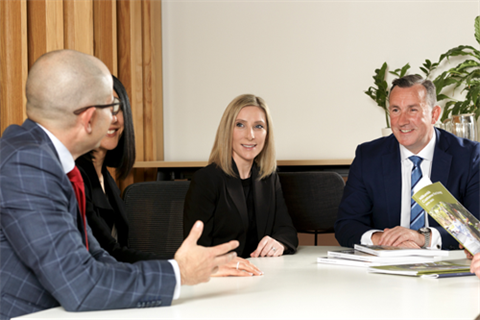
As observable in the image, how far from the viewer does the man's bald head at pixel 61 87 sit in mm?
1137

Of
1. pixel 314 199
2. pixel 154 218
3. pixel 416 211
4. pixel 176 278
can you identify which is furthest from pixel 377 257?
pixel 154 218

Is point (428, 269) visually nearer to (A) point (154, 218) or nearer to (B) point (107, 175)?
(B) point (107, 175)

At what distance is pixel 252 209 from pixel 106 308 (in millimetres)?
1589

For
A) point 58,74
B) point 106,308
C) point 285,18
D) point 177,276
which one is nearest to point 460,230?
point 177,276

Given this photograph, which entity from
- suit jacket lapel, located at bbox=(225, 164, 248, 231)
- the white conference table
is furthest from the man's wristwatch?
suit jacket lapel, located at bbox=(225, 164, 248, 231)

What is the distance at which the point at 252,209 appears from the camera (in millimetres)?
2637

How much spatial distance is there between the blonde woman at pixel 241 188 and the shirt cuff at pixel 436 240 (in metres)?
0.63

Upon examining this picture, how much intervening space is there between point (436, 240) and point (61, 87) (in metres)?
1.64

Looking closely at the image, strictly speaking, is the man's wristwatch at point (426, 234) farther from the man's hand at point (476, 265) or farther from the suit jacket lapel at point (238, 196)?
the suit jacket lapel at point (238, 196)

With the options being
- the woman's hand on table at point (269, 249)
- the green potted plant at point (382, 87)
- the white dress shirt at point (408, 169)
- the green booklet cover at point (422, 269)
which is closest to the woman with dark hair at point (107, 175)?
the woman's hand on table at point (269, 249)

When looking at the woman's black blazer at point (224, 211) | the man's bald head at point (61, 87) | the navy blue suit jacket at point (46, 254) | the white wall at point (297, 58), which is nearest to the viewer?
the navy blue suit jacket at point (46, 254)

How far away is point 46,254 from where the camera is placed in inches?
40.3

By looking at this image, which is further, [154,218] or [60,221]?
[154,218]

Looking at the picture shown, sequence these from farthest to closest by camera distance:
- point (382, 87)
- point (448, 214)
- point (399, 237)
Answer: point (382, 87), point (399, 237), point (448, 214)
